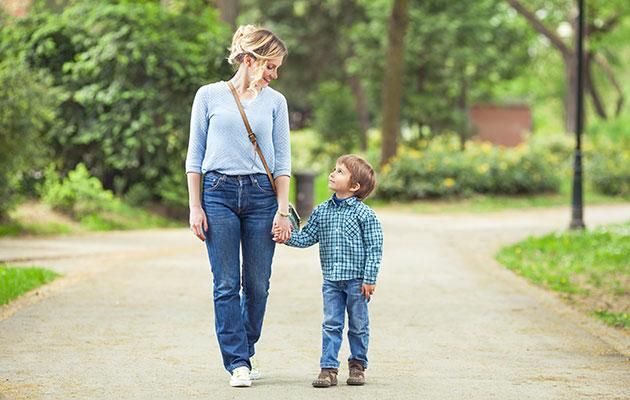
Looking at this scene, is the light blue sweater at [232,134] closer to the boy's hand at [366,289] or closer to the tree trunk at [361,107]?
the boy's hand at [366,289]

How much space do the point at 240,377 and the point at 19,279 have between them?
5591mm

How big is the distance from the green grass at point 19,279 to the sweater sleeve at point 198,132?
4.49 metres

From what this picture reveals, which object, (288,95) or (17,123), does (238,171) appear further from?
(288,95)

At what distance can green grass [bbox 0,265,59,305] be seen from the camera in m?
11.3

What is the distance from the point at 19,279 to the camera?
12109 mm

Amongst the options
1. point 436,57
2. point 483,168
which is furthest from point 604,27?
point 483,168

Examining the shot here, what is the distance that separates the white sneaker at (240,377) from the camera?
7.04 metres

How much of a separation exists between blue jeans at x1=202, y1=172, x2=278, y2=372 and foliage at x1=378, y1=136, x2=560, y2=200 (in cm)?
2048

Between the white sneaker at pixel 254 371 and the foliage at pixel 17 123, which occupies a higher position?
the foliage at pixel 17 123

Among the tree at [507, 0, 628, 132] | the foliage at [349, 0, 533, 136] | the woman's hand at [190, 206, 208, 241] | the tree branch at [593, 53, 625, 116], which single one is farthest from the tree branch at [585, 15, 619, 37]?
the woman's hand at [190, 206, 208, 241]

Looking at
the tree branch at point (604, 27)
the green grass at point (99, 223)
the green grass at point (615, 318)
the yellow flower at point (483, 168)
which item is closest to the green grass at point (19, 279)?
the green grass at point (615, 318)

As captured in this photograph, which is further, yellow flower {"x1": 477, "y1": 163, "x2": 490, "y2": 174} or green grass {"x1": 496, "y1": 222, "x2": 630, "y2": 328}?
yellow flower {"x1": 477, "y1": 163, "x2": 490, "y2": 174}

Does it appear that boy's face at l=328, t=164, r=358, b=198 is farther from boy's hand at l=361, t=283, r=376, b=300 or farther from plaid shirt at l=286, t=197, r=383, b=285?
boy's hand at l=361, t=283, r=376, b=300

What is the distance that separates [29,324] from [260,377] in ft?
9.21
